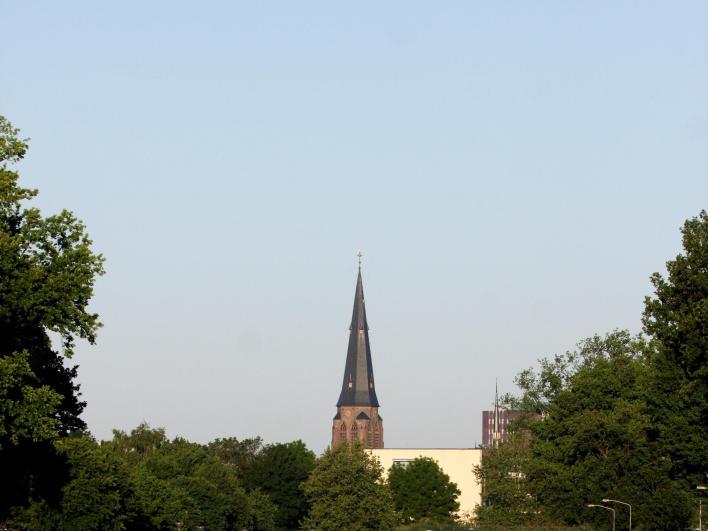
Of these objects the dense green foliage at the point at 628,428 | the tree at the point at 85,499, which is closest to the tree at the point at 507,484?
the dense green foliage at the point at 628,428

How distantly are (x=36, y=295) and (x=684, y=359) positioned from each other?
129 feet

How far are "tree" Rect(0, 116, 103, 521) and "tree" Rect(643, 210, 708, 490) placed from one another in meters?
35.1

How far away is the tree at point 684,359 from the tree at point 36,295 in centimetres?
3506

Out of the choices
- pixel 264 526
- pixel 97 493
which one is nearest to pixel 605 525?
pixel 97 493

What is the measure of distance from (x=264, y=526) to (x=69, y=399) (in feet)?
354

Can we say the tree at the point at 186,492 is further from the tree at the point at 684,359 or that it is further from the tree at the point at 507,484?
the tree at the point at 684,359

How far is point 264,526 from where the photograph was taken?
168 m

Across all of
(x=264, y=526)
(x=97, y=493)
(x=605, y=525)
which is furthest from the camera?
(x=264, y=526)

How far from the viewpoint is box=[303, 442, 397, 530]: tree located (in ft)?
463

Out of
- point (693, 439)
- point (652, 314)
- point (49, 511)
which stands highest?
point (652, 314)

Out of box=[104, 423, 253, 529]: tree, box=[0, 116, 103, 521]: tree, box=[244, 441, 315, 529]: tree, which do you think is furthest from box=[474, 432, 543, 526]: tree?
box=[0, 116, 103, 521]: tree

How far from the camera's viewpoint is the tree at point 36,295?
5531 centimetres

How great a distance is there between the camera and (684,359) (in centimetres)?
7881

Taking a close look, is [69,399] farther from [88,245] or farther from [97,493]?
[97,493]
